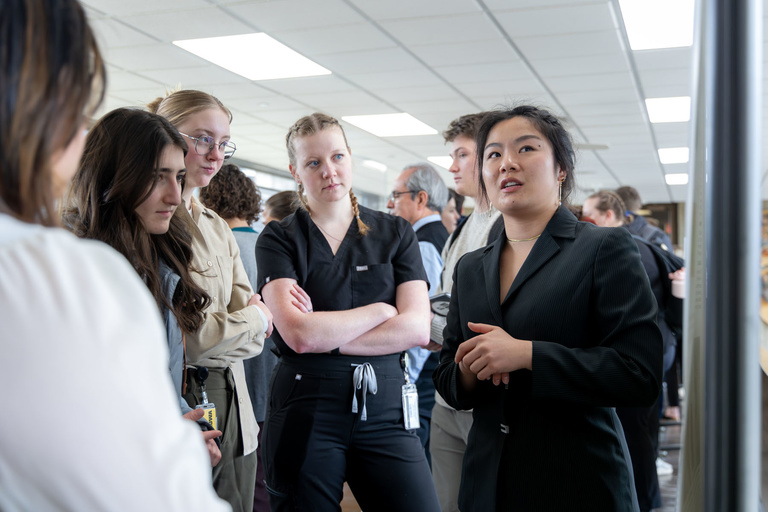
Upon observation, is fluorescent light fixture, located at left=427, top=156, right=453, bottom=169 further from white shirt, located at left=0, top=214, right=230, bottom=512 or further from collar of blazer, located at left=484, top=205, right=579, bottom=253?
white shirt, located at left=0, top=214, right=230, bottom=512

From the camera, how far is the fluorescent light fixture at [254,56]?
5434 mm

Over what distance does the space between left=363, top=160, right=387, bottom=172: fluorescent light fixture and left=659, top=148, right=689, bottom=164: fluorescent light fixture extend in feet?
14.9

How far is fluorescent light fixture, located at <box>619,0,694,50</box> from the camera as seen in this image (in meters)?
4.62

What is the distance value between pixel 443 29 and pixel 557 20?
0.83 m

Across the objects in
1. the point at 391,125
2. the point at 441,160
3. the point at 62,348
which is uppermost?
the point at 441,160

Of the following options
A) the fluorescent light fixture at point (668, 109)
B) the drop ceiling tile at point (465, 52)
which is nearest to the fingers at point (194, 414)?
the drop ceiling tile at point (465, 52)

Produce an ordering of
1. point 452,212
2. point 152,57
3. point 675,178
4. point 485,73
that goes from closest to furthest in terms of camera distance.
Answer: point 452,212
point 152,57
point 485,73
point 675,178

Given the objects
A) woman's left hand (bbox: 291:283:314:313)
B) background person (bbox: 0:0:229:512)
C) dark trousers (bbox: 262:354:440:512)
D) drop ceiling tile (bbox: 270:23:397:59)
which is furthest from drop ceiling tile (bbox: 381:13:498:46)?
background person (bbox: 0:0:229:512)

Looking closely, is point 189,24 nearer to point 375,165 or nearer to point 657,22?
point 657,22

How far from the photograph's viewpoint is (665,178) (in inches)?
565

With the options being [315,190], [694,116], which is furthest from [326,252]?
[694,116]

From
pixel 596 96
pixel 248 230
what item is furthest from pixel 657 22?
pixel 248 230

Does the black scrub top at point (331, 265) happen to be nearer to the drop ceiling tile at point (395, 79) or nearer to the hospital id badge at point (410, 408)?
the hospital id badge at point (410, 408)

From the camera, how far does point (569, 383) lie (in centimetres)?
127
